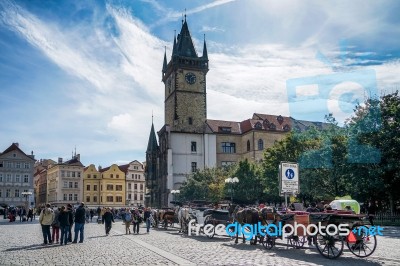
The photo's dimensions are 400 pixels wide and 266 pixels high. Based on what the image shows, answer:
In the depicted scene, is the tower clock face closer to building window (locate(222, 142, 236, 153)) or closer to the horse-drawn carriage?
building window (locate(222, 142, 236, 153))

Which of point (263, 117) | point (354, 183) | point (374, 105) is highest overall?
point (263, 117)

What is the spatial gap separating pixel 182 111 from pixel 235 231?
54765mm

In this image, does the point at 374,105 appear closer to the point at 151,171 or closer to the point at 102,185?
the point at 151,171

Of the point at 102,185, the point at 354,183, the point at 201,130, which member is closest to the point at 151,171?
the point at 201,130

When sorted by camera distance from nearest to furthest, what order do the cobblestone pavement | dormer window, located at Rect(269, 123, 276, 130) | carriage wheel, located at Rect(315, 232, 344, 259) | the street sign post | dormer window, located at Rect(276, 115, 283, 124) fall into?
the cobblestone pavement, carriage wheel, located at Rect(315, 232, 344, 259), the street sign post, dormer window, located at Rect(269, 123, 276, 130), dormer window, located at Rect(276, 115, 283, 124)

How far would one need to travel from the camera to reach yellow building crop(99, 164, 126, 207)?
103 meters

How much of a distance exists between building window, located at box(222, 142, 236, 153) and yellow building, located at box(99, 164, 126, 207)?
39.5m

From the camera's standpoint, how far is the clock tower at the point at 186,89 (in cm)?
7350

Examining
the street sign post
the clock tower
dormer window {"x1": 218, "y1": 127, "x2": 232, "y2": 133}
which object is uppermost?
the clock tower

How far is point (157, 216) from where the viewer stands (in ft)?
109

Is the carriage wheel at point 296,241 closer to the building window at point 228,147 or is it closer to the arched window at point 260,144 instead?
the arched window at point 260,144

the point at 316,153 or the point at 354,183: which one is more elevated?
the point at 316,153

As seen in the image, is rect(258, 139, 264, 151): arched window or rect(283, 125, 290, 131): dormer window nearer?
rect(258, 139, 264, 151): arched window

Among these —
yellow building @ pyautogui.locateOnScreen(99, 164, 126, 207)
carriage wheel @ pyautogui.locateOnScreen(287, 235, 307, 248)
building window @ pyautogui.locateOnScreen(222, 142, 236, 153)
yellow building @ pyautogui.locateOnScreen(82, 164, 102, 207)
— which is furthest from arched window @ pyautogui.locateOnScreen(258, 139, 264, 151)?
carriage wheel @ pyautogui.locateOnScreen(287, 235, 307, 248)
